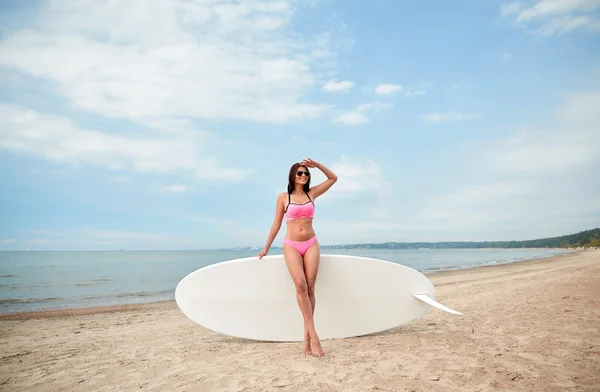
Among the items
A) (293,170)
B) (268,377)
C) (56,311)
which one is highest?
(293,170)

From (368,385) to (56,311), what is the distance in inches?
300

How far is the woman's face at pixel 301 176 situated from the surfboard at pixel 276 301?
2.98ft

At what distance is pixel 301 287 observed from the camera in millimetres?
3334

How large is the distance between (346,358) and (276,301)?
1052 mm

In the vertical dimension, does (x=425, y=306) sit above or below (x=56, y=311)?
above

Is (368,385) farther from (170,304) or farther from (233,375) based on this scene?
(170,304)

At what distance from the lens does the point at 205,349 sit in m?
3.79

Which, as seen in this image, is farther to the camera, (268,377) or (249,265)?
(249,265)

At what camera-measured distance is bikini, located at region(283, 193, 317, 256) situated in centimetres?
347

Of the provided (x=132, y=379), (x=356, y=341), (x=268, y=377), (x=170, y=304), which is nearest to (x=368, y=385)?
(x=268, y=377)

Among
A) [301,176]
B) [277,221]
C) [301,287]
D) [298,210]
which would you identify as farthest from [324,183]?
[301,287]

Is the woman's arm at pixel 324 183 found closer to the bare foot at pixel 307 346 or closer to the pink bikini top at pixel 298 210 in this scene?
the pink bikini top at pixel 298 210

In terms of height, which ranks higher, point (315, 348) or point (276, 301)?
point (276, 301)

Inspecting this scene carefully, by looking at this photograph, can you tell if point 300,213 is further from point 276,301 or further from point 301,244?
point 276,301
